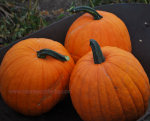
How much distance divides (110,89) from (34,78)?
0.44 meters

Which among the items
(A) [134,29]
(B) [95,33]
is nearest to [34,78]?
(B) [95,33]

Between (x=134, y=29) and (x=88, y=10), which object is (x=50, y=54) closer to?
(x=88, y=10)

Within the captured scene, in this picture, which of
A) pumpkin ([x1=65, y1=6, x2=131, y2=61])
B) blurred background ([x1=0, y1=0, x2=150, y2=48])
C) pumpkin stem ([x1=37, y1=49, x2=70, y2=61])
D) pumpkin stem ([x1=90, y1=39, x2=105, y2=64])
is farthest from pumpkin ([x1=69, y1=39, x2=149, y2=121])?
blurred background ([x1=0, y1=0, x2=150, y2=48])

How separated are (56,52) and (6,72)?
0.32 m

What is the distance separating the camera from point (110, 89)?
119 centimetres

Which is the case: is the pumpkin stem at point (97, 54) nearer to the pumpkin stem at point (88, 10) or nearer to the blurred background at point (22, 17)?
the pumpkin stem at point (88, 10)

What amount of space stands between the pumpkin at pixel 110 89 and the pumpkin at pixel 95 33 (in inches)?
13.8

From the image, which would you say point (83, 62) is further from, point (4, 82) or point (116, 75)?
point (4, 82)

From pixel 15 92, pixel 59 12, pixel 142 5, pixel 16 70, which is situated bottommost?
pixel 59 12

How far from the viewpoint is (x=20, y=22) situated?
345 cm

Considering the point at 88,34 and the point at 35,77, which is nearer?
the point at 35,77

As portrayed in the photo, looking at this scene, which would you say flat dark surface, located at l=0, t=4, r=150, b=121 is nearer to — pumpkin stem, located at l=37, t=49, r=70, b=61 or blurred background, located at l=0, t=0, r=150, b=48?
pumpkin stem, located at l=37, t=49, r=70, b=61

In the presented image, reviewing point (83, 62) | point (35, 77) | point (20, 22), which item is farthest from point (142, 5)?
point (20, 22)

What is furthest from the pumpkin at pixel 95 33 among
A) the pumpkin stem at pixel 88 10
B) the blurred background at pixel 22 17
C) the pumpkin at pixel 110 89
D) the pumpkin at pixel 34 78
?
the blurred background at pixel 22 17
